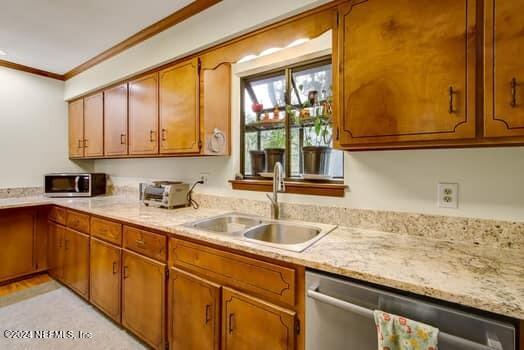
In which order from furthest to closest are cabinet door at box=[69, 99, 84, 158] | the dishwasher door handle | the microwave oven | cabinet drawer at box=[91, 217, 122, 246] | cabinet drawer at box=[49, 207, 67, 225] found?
cabinet door at box=[69, 99, 84, 158] < the microwave oven < cabinet drawer at box=[49, 207, 67, 225] < cabinet drawer at box=[91, 217, 122, 246] < the dishwasher door handle

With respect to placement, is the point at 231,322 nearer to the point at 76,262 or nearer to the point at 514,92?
the point at 514,92

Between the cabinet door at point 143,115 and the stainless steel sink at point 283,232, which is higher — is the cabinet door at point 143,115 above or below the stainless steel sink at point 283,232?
above

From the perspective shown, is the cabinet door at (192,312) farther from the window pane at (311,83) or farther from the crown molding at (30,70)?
the crown molding at (30,70)

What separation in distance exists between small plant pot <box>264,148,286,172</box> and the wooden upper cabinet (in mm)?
363

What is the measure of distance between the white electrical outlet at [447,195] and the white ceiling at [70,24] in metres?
2.06

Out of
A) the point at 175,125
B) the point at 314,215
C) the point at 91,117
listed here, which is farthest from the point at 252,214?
the point at 91,117

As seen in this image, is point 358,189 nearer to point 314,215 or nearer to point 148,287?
point 314,215

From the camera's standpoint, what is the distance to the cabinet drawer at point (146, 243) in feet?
5.54

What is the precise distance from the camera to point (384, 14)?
123cm

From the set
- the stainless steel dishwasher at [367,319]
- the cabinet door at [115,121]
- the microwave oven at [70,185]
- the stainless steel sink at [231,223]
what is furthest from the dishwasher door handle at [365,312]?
the microwave oven at [70,185]

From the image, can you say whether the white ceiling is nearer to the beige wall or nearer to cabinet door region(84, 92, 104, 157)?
the beige wall

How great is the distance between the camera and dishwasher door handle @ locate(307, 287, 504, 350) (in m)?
0.77

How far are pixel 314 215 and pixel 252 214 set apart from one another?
51cm

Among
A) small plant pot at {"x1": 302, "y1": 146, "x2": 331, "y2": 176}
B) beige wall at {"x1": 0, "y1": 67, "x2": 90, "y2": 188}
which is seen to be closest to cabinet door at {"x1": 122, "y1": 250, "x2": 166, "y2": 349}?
small plant pot at {"x1": 302, "y1": 146, "x2": 331, "y2": 176}
